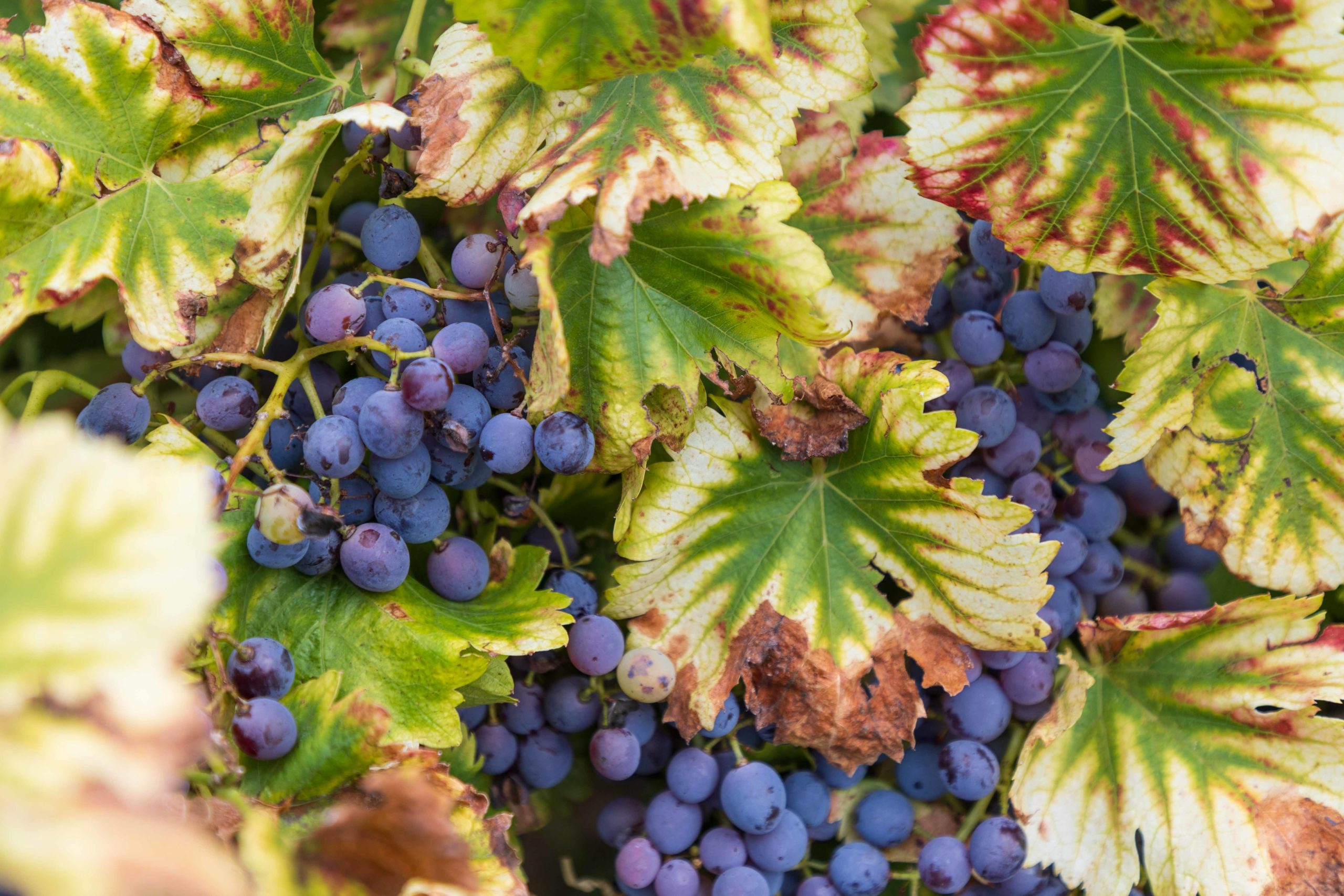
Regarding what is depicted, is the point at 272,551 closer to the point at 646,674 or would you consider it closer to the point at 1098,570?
the point at 646,674

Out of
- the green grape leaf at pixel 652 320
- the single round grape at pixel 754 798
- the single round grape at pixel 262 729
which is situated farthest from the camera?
the single round grape at pixel 754 798

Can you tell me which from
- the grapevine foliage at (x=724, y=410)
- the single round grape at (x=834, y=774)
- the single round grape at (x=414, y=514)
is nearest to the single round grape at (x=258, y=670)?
the grapevine foliage at (x=724, y=410)

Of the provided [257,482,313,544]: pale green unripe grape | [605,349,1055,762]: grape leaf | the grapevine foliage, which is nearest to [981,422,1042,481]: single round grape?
the grapevine foliage

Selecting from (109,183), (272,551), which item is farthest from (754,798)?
(109,183)

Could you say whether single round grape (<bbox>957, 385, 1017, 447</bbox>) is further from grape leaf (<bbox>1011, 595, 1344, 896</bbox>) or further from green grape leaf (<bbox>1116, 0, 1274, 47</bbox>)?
green grape leaf (<bbox>1116, 0, 1274, 47</bbox>)

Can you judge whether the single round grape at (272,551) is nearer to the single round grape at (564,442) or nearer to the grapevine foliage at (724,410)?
the grapevine foliage at (724,410)
